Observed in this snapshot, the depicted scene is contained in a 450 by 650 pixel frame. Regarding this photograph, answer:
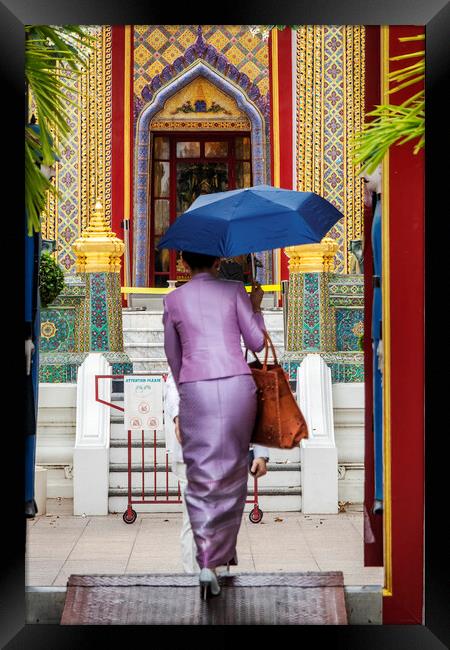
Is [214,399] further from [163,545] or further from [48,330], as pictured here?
[48,330]

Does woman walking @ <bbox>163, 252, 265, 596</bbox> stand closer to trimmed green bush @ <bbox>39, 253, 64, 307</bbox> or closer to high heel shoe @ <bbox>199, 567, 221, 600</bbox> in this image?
high heel shoe @ <bbox>199, 567, 221, 600</bbox>

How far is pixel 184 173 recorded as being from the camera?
12250 millimetres

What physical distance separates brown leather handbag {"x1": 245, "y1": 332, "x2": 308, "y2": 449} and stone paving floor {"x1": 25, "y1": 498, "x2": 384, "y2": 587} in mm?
1363

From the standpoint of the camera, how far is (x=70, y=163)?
462 inches

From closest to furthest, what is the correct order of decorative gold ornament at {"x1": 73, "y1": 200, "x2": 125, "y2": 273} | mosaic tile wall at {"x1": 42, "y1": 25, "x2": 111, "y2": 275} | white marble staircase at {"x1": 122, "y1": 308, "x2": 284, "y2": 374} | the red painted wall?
the red painted wall < decorative gold ornament at {"x1": 73, "y1": 200, "x2": 125, "y2": 273} < white marble staircase at {"x1": 122, "y1": 308, "x2": 284, "y2": 374} < mosaic tile wall at {"x1": 42, "y1": 25, "x2": 111, "y2": 275}

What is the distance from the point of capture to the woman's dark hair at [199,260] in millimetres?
4250

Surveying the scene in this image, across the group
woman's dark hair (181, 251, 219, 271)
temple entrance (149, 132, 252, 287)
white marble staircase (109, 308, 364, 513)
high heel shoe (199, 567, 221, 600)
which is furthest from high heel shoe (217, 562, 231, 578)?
temple entrance (149, 132, 252, 287)

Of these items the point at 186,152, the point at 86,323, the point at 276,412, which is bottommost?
the point at 276,412

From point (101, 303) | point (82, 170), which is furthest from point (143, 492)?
point (82, 170)

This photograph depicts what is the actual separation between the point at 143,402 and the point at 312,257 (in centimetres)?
238

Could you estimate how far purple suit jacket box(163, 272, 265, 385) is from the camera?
163 inches

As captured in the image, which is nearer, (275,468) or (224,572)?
(224,572)

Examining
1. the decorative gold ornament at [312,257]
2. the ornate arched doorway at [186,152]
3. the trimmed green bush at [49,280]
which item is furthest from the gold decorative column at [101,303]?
the ornate arched doorway at [186,152]

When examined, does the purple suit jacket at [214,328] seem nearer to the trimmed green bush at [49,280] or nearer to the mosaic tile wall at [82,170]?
the trimmed green bush at [49,280]
